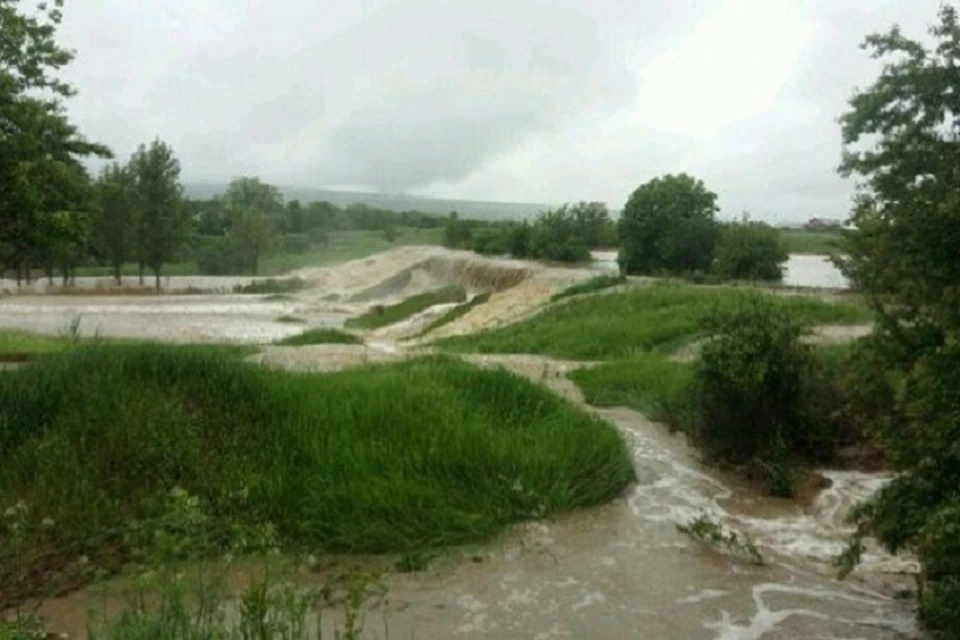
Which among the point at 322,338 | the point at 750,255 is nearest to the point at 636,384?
the point at 322,338

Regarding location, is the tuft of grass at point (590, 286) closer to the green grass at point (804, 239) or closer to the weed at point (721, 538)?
the weed at point (721, 538)

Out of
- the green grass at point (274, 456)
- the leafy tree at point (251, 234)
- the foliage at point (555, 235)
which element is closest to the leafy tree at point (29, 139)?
the green grass at point (274, 456)

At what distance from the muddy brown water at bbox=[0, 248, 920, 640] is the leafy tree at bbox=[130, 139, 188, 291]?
5296cm

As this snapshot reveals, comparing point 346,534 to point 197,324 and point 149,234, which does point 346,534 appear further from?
point 149,234

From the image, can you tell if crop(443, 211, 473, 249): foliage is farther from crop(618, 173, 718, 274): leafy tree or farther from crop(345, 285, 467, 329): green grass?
crop(345, 285, 467, 329): green grass

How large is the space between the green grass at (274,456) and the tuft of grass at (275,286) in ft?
158

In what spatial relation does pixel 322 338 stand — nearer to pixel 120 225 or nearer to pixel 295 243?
pixel 120 225

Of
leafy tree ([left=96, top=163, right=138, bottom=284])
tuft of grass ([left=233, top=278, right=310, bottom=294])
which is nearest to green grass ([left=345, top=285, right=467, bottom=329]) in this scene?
tuft of grass ([left=233, top=278, right=310, bottom=294])

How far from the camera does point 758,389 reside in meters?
10.0

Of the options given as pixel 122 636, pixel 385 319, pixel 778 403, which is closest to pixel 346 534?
pixel 122 636

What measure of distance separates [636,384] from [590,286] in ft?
64.1

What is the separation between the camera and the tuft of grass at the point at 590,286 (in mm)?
31664

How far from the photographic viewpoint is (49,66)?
1688 cm

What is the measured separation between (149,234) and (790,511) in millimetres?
55591
